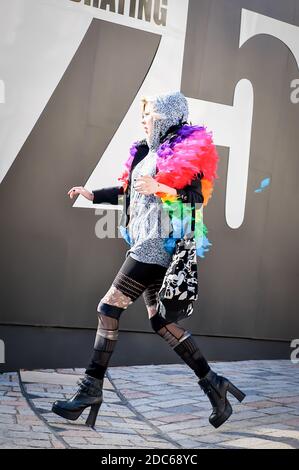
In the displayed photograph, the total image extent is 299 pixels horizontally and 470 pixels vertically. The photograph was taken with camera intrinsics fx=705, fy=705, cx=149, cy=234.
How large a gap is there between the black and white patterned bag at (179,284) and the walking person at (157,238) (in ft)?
0.32

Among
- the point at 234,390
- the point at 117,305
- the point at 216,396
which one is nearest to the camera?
the point at 117,305

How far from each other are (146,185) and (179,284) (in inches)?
25.2

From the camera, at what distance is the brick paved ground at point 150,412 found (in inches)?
163

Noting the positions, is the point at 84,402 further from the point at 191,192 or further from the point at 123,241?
the point at 123,241

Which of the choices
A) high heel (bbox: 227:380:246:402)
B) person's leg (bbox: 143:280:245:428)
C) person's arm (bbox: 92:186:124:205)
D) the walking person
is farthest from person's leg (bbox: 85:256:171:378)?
high heel (bbox: 227:380:246:402)

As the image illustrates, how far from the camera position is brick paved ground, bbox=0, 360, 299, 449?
4.15 m

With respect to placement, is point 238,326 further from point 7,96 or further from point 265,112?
point 7,96

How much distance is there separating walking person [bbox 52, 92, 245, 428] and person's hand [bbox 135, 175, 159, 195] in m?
0.06

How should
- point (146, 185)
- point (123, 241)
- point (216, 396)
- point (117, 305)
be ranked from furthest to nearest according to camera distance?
point (123, 241) < point (216, 396) < point (117, 305) < point (146, 185)

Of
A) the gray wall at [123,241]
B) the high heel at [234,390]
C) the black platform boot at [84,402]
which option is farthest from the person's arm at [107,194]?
the gray wall at [123,241]

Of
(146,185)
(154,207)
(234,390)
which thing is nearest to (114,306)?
(154,207)

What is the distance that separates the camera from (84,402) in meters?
4.34

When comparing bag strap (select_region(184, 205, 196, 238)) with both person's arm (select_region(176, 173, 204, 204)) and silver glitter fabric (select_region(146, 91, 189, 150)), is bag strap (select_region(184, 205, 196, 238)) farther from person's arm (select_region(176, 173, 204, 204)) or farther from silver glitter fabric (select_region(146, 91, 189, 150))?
silver glitter fabric (select_region(146, 91, 189, 150))

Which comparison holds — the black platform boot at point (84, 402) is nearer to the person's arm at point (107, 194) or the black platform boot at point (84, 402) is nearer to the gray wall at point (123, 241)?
the person's arm at point (107, 194)
